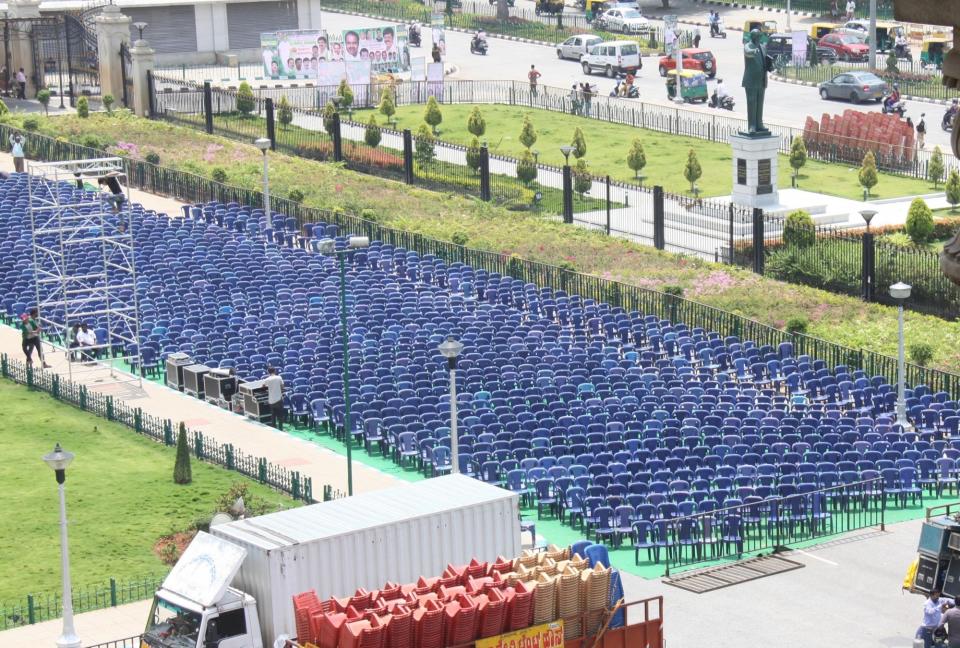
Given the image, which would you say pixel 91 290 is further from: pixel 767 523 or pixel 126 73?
pixel 126 73

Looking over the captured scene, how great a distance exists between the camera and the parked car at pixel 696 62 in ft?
279

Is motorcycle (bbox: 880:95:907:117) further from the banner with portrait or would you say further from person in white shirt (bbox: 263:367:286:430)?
person in white shirt (bbox: 263:367:286:430)

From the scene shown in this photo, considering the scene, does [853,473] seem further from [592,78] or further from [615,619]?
[592,78]

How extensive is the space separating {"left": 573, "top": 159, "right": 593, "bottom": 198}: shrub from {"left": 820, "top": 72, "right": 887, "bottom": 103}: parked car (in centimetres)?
2178

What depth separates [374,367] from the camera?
42531mm

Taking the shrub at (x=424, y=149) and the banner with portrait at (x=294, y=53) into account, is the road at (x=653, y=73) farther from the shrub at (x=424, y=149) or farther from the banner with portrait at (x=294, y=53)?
the shrub at (x=424, y=149)

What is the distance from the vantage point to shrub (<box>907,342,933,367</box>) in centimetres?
4309

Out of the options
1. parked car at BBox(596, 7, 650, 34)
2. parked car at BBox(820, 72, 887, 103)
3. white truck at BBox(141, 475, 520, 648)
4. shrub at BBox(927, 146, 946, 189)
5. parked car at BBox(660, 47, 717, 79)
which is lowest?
white truck at BBox(141, 475, 520, 648)

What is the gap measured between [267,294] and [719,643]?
23920 mm

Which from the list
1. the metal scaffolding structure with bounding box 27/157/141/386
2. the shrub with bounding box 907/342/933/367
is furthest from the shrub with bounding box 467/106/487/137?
the shrub with bounding box 907/342/933/367

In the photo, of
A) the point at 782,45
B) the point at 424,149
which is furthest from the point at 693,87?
the point at 424,149

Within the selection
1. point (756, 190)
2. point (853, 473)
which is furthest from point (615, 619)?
point (756, 190)

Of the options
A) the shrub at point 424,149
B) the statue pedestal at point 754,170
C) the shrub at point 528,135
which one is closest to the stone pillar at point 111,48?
the shrub at point 424,149

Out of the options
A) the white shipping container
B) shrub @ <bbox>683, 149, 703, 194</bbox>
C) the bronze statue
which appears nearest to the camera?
the white shipping container
